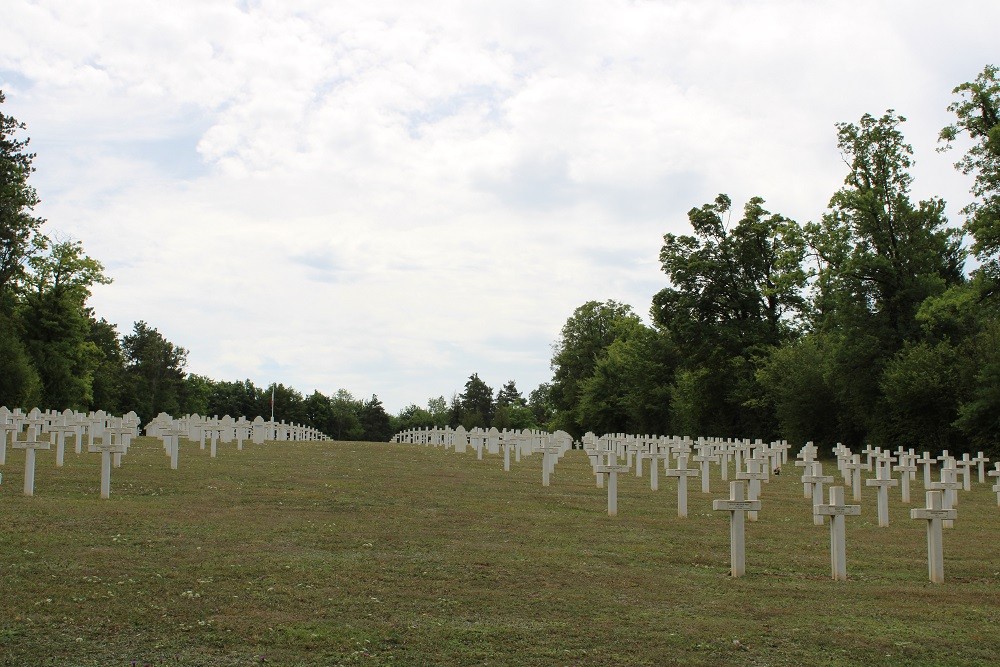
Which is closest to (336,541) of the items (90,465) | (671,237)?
(90,465)

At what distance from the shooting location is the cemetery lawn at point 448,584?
7.60m

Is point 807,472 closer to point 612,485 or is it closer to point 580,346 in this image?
point 612,485

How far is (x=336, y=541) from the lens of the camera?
1202 centimetres

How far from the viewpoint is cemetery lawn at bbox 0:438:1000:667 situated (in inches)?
299

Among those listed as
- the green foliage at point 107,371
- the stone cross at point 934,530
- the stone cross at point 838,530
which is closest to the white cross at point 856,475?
the stone cross at point 934,530

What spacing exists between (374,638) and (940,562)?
6939 millimetres

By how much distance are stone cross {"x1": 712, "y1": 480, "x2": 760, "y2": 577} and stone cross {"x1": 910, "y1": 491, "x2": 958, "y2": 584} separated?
1873mm

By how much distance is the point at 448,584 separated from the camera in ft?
32.1

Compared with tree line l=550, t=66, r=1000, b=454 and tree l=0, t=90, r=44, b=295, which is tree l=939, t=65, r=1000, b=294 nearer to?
tree line l=550, t=66, r=1000, b=454

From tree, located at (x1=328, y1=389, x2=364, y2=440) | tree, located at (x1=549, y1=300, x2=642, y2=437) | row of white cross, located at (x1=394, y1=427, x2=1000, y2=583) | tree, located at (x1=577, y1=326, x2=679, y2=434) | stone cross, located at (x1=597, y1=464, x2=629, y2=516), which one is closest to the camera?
row of white cross, located at (x1=394, y1=427, x2=1000, y2=583)

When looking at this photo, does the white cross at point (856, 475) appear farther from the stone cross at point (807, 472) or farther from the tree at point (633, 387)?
the tree at point (633, 387)

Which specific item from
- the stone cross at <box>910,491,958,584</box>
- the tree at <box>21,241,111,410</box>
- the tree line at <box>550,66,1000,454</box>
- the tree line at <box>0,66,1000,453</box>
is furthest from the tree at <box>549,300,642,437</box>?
the stone cross at <box>910,491,958,584</box>

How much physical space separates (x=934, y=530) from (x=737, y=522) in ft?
7.40

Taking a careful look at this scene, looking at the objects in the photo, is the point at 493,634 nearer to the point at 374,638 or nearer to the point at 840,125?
the point at 374,638
